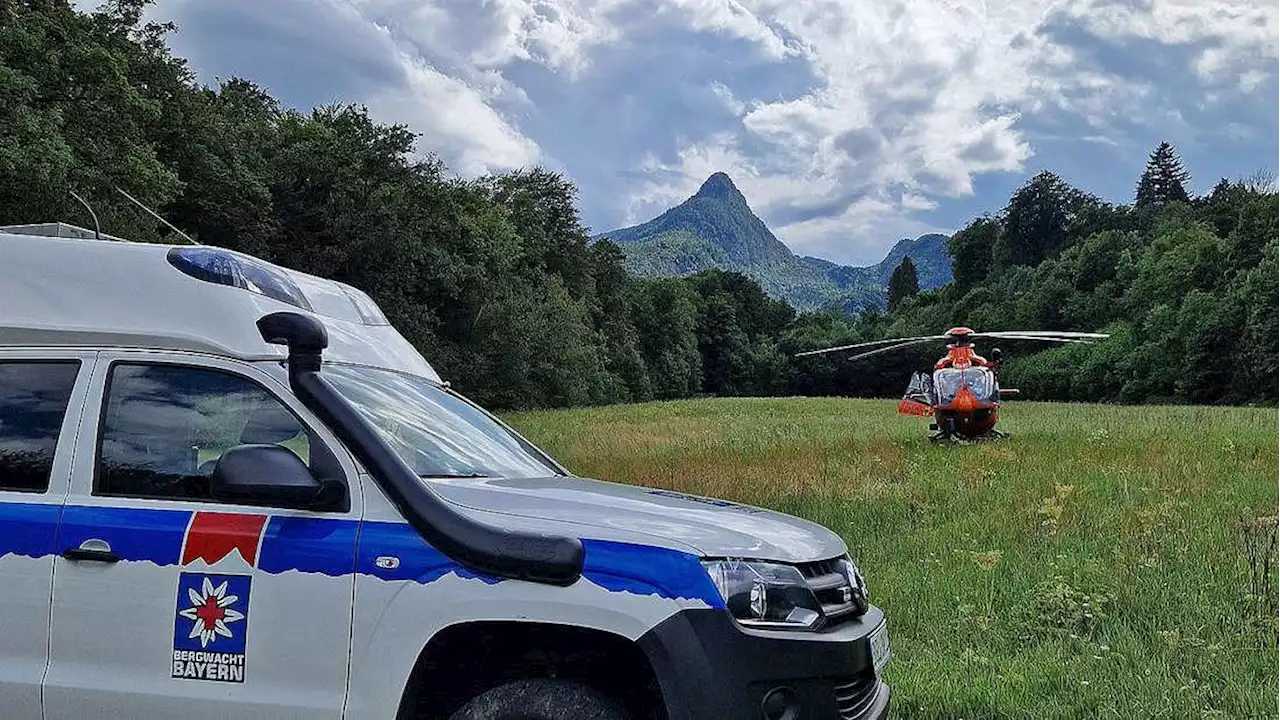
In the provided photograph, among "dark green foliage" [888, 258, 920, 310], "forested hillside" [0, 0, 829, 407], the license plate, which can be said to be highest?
"dark green foliage" [888, 258, 920, 310]

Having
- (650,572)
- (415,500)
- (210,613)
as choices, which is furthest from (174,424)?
(650,572)

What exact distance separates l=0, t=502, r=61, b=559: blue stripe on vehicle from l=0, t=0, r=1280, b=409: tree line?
1881cm

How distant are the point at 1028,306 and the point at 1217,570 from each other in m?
95.8

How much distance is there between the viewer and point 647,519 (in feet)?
11.1

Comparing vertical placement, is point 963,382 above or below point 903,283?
below

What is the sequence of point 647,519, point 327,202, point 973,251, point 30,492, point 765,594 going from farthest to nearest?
point 973,251
point 327,202
point 30,492
point 647,519
point 765,594

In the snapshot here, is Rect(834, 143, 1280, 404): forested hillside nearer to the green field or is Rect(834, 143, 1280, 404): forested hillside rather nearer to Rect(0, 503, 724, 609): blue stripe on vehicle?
the green field

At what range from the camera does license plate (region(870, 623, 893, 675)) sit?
3.50 m

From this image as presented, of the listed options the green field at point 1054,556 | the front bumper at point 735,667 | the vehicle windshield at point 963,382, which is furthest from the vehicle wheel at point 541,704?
the vehicle windshield at point 963,382

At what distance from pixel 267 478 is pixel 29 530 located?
3.41 feet

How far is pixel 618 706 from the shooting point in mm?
3143

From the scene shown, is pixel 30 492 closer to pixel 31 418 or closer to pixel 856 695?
pixel 31 418

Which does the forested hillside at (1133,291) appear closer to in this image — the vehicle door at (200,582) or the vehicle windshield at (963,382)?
the vehicle windshield at (963,382)

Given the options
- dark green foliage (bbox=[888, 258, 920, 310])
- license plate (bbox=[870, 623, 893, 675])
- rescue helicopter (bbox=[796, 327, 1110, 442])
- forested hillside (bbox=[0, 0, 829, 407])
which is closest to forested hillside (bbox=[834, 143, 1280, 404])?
dark green foliage (bbox=[888, 258, 920, 310])
